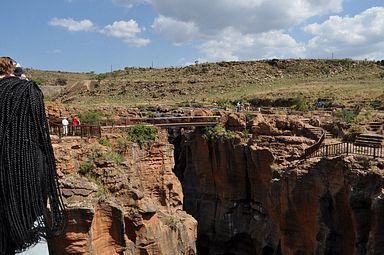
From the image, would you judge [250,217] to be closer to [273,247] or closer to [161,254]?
[273,247]

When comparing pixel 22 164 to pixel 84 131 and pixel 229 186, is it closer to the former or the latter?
pixel 84 131

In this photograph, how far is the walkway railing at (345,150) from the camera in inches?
733

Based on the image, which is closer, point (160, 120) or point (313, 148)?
point (313, 148)

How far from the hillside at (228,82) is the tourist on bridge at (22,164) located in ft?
147

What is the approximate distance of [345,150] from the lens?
19.7 m

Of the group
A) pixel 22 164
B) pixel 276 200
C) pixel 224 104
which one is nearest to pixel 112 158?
pixel 276 200

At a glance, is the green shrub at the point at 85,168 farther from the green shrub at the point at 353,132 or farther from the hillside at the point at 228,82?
the hillside at the point at 228,82

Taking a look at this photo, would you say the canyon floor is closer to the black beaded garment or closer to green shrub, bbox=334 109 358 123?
green shrub, bbox=334 109 358 123

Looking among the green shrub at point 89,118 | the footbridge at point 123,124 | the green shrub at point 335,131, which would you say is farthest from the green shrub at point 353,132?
the green shrub at point 89,118

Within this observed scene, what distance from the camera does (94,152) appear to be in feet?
52.8

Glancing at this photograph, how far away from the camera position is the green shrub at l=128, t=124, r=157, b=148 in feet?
66.8

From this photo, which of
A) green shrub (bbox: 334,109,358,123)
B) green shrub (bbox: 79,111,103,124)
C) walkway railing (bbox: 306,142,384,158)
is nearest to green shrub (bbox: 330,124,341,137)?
green shrub (bbox: 334,109,358,123)

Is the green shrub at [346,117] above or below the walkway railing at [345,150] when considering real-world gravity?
above

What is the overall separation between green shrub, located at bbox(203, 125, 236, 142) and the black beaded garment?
25.3 metres
